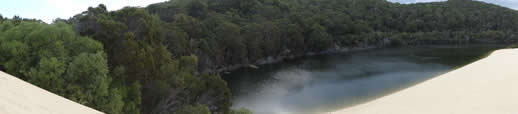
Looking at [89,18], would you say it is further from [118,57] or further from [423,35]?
[423,35]

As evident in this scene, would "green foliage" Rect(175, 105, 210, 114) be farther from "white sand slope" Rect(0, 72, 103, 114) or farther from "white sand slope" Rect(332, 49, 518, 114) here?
"white sand slope" Rect(0, 72, 103, 114)

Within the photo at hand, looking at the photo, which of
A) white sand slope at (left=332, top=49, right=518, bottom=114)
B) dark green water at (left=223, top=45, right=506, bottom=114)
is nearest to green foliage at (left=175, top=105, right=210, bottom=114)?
white sand slope at (left=332, top=49, right=518, bottom=114)

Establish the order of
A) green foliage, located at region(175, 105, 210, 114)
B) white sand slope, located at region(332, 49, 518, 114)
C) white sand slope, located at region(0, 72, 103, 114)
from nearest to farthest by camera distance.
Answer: white sand slope, located at region(0, 72, 103, 114) → white sand slope, located at region(332, 49, 518, 114) → green foliage, located at region(175, 105, 210, 114)

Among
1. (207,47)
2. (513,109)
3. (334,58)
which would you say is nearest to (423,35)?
(334,58)

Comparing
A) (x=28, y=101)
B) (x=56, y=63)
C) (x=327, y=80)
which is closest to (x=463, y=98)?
(x=327, y=80)

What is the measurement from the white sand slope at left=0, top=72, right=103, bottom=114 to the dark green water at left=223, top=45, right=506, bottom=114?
17.1m


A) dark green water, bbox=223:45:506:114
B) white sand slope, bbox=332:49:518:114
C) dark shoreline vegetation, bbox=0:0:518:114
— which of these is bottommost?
dark green water, bbox=223:45:506:114

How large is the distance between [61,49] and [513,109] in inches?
606

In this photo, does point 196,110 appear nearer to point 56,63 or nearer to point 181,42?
point 56,63

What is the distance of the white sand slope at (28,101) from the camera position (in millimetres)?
4383

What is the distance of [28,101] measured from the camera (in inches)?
189

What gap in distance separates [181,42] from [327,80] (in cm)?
1324

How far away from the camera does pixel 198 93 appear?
56.6ft

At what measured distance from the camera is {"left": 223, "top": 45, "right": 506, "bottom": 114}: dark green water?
23797 millimetres
